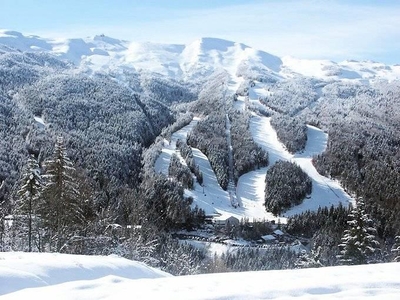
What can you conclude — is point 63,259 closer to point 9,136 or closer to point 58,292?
point 58,292

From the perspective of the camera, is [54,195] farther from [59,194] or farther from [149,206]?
[149,206]

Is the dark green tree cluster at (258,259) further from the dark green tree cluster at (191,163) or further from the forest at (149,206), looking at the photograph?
the dark green tree cluster at (191,163)

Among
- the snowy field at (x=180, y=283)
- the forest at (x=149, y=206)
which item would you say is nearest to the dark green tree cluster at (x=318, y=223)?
the forest at (x=149, y=206)

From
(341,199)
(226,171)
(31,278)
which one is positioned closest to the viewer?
(31,278)

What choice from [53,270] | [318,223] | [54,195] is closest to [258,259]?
[318,223]

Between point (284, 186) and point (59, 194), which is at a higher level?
point (59, 194)

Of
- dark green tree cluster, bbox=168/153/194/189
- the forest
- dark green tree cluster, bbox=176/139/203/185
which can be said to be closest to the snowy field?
the forest

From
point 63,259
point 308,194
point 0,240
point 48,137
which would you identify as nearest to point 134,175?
point 48,137
